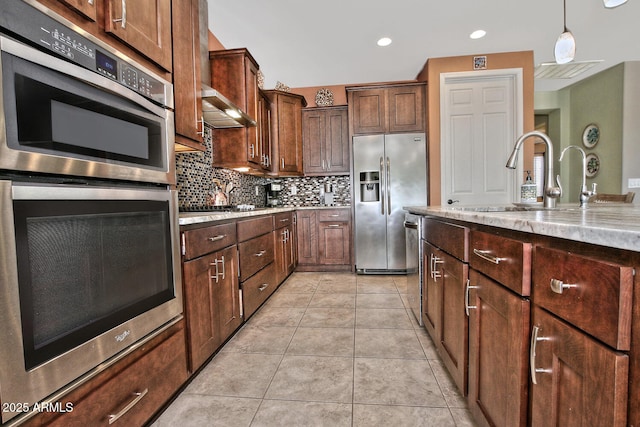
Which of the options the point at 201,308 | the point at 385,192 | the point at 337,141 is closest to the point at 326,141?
the point at 337,141

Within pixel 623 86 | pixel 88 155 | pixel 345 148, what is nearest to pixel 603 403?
pixel 88 155

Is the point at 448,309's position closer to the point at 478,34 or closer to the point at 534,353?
the point at 534,353

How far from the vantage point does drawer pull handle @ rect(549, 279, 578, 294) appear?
659 millimetres

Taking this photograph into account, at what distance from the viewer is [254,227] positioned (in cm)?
254

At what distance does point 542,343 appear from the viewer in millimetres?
757

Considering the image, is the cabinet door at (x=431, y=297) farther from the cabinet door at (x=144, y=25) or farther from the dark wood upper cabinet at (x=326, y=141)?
the dark wood upper cabinet at (x=326, y=141)

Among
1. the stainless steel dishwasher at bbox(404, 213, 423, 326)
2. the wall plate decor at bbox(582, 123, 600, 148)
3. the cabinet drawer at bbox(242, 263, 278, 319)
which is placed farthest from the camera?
the wall plate decor at bbox(582, 123, 600, 148)

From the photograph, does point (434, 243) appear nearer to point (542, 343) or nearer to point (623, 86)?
point (542, 343)

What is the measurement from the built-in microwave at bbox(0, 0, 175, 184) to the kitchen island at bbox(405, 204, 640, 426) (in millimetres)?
1319

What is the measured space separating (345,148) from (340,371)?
3.27 meters

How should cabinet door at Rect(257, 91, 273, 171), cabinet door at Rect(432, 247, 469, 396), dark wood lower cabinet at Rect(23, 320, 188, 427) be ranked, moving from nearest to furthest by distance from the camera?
dark wood lower cabinet at Rect(23, 320, 188, 427) < cabinet door at Rect(432, 247, 469, 396) < cabinet door at Rect(257, 91, 273, 171)

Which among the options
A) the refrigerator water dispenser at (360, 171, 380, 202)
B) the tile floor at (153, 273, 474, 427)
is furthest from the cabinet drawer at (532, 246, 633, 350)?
the refrigerator water dispenser at (360, 171, 380, 202)

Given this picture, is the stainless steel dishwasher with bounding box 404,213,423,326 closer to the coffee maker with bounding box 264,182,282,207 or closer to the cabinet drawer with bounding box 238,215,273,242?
the cabinet drawer with bounding box 238,215,273,242

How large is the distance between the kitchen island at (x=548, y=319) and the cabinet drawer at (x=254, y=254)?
5.01 ft
